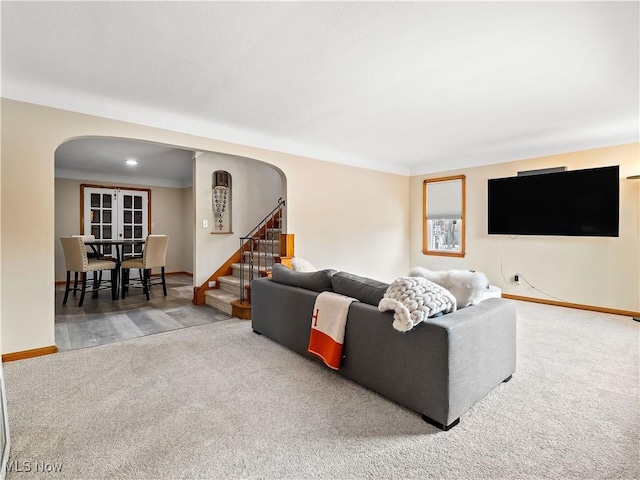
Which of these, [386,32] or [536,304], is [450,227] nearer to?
[536,304]

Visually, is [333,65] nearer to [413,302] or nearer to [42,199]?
[413,302]

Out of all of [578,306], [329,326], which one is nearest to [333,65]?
[329,326]

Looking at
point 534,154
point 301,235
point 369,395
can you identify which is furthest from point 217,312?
point 534,154

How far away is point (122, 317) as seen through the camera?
4.12 m

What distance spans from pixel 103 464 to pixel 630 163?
6.07m

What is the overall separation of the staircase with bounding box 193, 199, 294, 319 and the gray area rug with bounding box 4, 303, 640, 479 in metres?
1.46

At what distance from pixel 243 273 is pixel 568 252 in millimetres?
4703

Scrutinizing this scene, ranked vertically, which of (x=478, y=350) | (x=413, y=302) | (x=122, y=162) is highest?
(x=122, y=162)

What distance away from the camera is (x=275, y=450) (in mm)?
1636

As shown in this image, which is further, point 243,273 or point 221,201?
point 221,201

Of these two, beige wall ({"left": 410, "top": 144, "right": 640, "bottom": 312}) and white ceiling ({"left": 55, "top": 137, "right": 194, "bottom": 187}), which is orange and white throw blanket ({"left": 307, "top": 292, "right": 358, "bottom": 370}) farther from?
beige wall ({"left": 410, "top": 144, "right": 640, "bottom": 312})

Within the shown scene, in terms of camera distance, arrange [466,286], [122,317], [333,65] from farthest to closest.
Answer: [122,317], [333,65], [466,286]

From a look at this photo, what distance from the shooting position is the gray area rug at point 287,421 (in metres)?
1.53

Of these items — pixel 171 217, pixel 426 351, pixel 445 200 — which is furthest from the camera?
pixel 171 217
